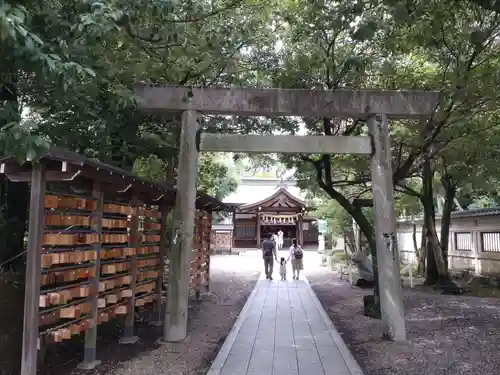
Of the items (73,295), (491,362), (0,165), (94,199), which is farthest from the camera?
(491,362)

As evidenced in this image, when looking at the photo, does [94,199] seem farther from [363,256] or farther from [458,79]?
[363,256]

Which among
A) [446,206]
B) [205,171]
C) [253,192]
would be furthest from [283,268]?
[253,192]

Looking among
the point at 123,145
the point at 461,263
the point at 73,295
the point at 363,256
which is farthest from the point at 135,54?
the point at 461,263

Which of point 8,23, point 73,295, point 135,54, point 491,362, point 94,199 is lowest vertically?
point 491,362

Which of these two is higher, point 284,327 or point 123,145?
point 123,145

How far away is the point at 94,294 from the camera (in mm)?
5719

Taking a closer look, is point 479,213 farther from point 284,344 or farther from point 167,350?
point 167,350

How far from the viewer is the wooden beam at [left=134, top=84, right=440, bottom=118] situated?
7.83 meters

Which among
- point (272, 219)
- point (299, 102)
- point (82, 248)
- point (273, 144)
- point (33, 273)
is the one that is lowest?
point (33, 273)

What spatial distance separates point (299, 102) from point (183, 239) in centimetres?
310

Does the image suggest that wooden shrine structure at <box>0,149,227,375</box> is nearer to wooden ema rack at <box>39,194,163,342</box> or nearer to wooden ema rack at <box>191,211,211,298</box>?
wooden ema rack at <box>39,194,163,342</box>

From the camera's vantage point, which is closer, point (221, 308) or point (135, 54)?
point (135, 54)

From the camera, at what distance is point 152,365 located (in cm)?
600

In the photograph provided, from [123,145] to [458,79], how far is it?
6223 mm
